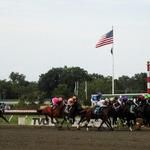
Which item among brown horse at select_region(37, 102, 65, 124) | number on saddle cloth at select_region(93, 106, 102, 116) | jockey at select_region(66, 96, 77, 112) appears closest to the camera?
number on saddle cloth at select_region(93, 106, 102, 116)

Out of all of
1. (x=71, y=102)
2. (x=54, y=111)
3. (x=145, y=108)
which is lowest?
(x=54, y=111)

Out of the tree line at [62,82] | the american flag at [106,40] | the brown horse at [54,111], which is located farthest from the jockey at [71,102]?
the tree line at [62,82]

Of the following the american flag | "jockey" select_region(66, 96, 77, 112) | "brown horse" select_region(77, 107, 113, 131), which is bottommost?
"brown horse" select_region(77, 107, 113, 131)

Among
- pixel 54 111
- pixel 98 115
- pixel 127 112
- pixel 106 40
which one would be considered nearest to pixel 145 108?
pixel 127 112

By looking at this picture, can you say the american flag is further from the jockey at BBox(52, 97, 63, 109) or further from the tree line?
the tree line

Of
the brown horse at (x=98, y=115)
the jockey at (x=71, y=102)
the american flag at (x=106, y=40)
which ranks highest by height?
the american flag at (x=106, y=40)

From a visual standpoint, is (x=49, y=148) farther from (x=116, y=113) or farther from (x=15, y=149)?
(x=116, y=113)

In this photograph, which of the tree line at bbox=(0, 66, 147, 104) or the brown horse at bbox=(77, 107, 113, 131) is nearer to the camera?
the brown horse at bbox=(77, 107, 113, 131)

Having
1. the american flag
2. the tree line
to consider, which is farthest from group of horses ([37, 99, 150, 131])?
the tree line

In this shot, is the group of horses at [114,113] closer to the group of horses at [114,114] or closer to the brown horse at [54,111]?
the group of horses at [114,114]

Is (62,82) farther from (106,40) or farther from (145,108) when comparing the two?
(145,108)

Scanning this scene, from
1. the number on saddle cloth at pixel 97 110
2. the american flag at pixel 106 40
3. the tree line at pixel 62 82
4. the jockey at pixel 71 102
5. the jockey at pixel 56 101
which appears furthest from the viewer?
the tree line at pixel 62 82

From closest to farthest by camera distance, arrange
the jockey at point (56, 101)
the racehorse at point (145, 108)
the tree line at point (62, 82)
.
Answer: the racehorse at point (145, 108), the jockey at point (56, 101), the tree line at point (62, 82)

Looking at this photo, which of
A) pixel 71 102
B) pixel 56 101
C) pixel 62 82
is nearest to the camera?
pixel 71 102
